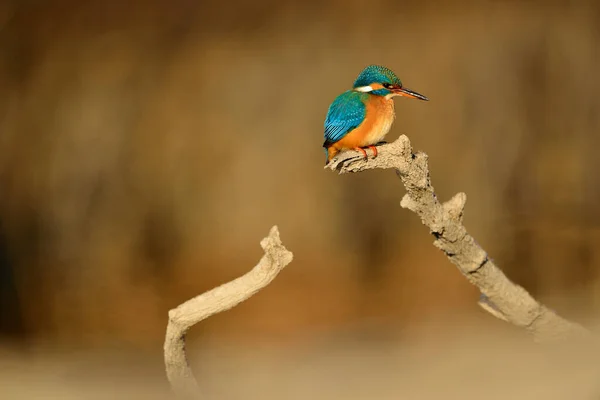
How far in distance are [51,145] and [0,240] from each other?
0.52 m

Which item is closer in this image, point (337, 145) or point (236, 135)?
point (337, 145)

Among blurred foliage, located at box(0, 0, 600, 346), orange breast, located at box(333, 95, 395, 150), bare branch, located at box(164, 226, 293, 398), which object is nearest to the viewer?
bare branch, located at box(164, 226, 293, 398)

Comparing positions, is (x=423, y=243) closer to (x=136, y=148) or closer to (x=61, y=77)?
(x=136, y=148)

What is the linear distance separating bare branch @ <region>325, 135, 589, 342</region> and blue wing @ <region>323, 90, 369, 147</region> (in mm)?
59

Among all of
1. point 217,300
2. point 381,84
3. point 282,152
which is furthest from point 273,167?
point 217,300

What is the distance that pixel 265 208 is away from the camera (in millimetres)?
3293

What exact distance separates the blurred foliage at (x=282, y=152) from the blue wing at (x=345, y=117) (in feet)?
4.98

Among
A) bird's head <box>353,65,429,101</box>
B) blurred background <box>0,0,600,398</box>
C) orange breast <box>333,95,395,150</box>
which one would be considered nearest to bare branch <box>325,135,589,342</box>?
orange breast <box>333,95,395,150</box>

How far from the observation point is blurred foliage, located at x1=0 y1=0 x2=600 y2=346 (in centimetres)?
313

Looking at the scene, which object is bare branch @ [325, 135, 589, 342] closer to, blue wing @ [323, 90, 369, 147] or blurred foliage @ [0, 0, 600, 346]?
blue wing @ [323, 90, 369, 147]

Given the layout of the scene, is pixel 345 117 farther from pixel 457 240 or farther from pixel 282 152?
pixel 282 152

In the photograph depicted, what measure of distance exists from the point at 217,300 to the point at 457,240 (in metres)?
0.57

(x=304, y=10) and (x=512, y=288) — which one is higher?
(x=304, y=10)

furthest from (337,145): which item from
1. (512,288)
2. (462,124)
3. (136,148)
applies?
(136,148)
